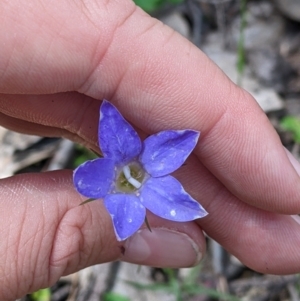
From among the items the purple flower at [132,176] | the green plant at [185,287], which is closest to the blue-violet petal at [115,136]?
the purple flower at [132,176]

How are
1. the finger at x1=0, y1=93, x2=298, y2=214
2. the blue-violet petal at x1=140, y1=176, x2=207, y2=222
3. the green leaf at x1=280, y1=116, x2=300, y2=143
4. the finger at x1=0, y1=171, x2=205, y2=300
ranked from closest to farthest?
1. the blue-violet petal at x1=140, y1=176, x2=207, y2=222
2. the finger at x1=0, y1=171, x2=205, y2=300
3. the finger at x1=0, y1=93, x2=298, y2=214
4. the green leaf at x1=280, y1=116, x2=300, y2=143

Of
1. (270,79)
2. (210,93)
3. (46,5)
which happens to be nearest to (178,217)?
(210,93)

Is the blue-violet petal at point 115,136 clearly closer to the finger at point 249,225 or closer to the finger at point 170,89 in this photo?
the finger at point 170,89

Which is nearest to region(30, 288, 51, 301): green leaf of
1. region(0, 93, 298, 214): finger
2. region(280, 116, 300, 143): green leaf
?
region(0, 93, 298, 214): finger

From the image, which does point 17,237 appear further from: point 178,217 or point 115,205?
point 178,217

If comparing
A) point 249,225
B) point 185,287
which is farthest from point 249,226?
point 185,287

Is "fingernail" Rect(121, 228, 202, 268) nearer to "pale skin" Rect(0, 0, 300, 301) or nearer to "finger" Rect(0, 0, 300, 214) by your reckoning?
"pale skin" Rect(0, 0, 300, 301)
